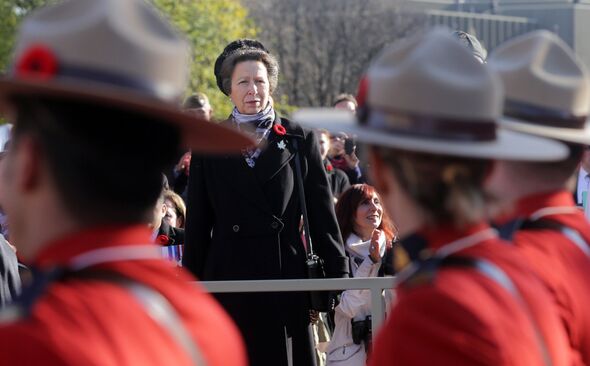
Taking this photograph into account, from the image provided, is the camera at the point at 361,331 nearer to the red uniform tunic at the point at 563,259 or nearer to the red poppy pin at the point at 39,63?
the red uniform tunic at the point at 563,259

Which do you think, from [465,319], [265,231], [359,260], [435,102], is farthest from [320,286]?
[465,319]

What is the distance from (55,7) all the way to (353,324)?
5258mm

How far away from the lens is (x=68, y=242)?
8.11 ft

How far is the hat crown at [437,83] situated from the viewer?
9.61ft

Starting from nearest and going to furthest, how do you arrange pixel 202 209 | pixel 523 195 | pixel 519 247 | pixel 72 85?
1. pixel 72 85
2. pixel 519 247
3. pixel 523 195
4. pixel 202 209

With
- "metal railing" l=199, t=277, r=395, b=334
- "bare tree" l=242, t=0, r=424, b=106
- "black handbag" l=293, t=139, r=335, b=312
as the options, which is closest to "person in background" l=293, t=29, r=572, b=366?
"metal railing" l=199, t=277, r=395, b=334

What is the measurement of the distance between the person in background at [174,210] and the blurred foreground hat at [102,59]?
649cm

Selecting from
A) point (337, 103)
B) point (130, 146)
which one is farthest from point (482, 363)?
point (337, 103)

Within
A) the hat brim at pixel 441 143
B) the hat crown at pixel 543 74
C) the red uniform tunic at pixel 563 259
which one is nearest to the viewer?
the hat brim at pixel 441 143

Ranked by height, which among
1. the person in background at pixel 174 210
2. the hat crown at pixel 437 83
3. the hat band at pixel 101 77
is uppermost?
the hat band at pixel 101 77

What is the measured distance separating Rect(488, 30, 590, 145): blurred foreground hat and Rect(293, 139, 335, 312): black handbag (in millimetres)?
3365

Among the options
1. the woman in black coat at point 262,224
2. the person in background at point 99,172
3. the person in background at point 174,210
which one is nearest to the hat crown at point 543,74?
the person in background at point 99,172

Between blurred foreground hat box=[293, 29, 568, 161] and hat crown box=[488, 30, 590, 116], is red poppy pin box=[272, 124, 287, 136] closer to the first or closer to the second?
hat crown box=[488, 30, 590, 116]

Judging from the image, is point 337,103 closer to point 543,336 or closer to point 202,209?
point 202,209
